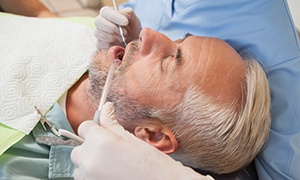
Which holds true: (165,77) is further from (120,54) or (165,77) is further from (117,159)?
(117,159)

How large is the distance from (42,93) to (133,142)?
0.46 metres

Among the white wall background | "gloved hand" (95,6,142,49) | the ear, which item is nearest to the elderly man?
the ear

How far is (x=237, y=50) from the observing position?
1.20 metres

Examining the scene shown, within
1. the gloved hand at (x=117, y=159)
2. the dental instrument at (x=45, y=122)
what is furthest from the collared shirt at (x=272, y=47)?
the dental instrument at (x=45, y=122)

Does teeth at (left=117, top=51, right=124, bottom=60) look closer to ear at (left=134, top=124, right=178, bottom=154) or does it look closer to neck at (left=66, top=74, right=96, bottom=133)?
neck at (left=66, top=74, right=96, bottom=133)

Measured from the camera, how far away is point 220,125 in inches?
38.8

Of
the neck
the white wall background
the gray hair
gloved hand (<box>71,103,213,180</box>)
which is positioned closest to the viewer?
gloved hand (<box>71,103,213,180</box>)

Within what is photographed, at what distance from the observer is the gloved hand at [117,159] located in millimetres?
752

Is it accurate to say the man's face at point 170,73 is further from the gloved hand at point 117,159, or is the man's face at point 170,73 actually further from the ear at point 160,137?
the gloved hand at point 117,159

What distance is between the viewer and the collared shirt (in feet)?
3.49

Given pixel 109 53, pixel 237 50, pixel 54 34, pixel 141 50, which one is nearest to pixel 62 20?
pixel 54 34

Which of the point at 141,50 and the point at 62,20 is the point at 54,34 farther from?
the point at 141,50

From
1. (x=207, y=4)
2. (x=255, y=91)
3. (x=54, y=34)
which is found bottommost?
(x=255, y=91)

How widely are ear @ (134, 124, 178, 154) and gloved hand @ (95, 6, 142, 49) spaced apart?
15.4 inches
